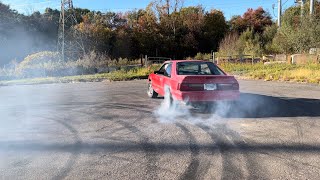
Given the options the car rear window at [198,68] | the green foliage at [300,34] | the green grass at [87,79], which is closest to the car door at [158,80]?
the car rear window at [198,68]

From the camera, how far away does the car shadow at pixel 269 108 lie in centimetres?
743

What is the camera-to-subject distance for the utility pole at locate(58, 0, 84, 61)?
95.6 ft

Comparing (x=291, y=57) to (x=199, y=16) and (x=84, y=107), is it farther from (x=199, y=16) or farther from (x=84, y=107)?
(x=199, y=16)

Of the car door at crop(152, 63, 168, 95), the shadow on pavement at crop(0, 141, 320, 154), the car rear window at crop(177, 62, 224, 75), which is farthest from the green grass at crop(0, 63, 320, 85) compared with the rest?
the shadow on pavement at crop(0, 141, 320, 154)

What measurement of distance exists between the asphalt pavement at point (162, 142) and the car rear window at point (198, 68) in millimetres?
1001

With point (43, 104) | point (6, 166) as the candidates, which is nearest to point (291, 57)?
point (43, 104)

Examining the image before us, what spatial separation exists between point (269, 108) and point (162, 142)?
4.23 meters

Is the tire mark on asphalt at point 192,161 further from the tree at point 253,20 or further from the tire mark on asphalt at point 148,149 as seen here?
the tree at point 253,20

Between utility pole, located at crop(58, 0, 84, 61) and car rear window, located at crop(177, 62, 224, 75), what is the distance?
21696 mm

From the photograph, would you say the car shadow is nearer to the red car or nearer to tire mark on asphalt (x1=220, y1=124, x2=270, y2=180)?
the red car

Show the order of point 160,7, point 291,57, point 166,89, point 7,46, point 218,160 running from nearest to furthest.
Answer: point 218,160
point 166,89
point 291,57
point 7,46
point 160,7

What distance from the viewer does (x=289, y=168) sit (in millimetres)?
4039

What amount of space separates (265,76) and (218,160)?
14.1 m

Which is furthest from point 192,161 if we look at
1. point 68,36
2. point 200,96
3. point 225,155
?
point 68,36
